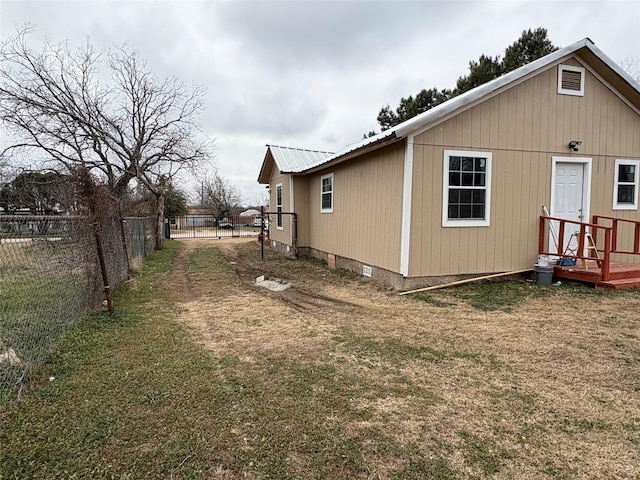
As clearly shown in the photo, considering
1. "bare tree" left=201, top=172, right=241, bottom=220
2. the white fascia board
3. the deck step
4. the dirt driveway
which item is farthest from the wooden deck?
"bare tree" left=201, top=172, right=241, bottom=220

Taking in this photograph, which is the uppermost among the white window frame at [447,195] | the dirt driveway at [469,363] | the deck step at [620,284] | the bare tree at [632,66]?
the bare tree at [632,66]

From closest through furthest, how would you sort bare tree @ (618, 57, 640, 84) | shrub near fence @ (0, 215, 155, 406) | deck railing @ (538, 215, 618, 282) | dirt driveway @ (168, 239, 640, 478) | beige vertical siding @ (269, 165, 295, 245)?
dirt driveway @ (168, 239, 640, 478)
shrub near fence @ (0, 215, 155, 406)
deck railing @ (538, 215, 618, 282)
beige vertical siding @ (269, 165, 295, 245)
bare tree @ (618, 57, 640, 84)

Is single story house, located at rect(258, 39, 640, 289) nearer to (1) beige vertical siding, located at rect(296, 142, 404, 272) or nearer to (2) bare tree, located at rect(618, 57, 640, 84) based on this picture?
(1) beige vertical siding, located at rect(296, 142, 404, 272)

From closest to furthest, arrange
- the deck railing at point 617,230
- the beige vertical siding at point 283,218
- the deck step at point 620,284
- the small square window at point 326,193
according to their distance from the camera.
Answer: the deck step at point 620,284 < the deck railing at point 617,230 < the small square window at point 326,193 < the beige vertical siding at point 283,218

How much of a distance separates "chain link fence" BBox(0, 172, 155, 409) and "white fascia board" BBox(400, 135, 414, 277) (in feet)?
15.1

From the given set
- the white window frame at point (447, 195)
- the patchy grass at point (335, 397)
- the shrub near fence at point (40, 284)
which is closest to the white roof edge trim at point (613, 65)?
the white window frame at point (447, 195)

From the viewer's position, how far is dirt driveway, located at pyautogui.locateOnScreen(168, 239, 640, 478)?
7.13 ft

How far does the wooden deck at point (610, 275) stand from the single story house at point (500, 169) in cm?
63

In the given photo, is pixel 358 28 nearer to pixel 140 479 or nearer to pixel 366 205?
pixel 366 205

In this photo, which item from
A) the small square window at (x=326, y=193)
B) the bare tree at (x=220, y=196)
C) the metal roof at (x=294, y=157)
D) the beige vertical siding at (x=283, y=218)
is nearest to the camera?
the small square window at (x=326, y=193)

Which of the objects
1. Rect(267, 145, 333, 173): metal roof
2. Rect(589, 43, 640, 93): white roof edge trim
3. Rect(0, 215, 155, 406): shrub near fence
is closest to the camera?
Rect(0, 215, 155, 406): shrub near fence

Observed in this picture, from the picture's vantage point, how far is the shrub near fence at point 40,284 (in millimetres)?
3051

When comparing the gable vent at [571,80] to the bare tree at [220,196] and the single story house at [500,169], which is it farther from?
the bare tree at [220,196]

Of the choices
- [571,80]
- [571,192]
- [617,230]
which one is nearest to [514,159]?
[571,192]
